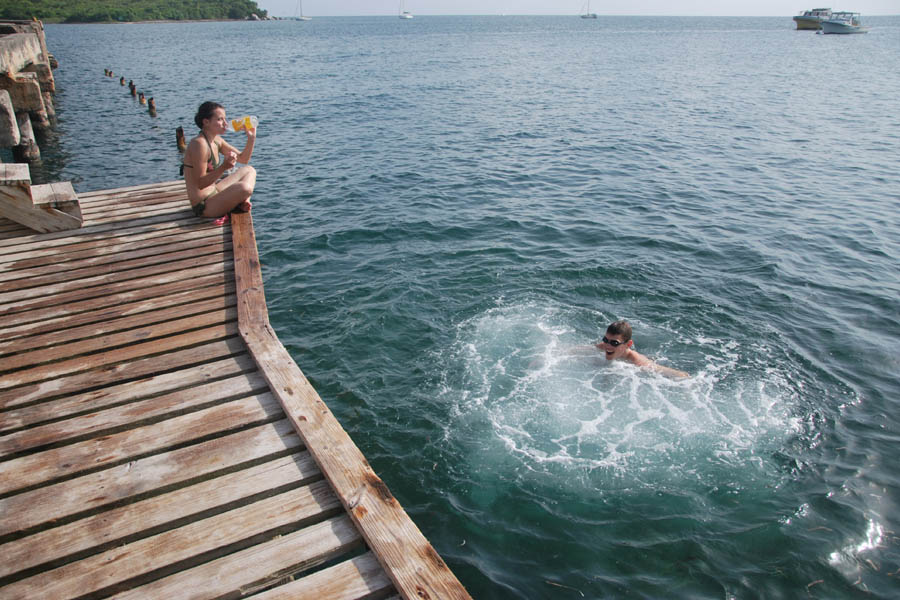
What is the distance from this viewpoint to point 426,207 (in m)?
15.2

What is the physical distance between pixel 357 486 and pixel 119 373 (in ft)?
9.23

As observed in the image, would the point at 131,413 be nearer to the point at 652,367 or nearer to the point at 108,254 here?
the point at 108,254

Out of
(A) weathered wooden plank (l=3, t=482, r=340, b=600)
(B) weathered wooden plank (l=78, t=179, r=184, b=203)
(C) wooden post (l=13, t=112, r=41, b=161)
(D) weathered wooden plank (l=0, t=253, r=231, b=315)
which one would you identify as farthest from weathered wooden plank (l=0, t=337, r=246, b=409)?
(C) wooden post (l=13, t=112, r=41, b=161)

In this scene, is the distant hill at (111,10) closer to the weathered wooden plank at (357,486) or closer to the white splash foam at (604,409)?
the white splash foam at (604,409)

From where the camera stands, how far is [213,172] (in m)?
8.41

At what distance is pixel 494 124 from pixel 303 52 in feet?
182

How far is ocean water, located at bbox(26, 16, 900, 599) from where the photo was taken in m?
5.70

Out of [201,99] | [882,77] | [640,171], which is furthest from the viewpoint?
[882,77]

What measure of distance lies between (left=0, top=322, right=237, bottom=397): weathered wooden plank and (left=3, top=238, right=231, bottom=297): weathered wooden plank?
69.6 inches

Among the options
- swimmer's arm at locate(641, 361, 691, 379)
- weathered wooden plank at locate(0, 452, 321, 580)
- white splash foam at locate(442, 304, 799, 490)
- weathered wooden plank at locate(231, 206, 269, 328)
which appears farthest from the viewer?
swimmer's arm at locate(641, 361, 691, 379)

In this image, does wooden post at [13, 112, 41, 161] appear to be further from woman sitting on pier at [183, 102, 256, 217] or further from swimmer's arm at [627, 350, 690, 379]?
swimmer's arm at [627, 350, 690, 379]

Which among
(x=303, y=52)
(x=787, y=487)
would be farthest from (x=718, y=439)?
(x=303, y=52)

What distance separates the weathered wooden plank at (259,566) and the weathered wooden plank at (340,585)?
0.10 m

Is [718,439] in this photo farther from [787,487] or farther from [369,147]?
[369,147]
